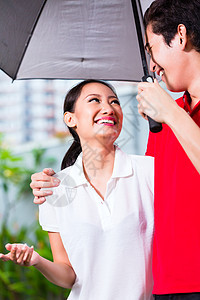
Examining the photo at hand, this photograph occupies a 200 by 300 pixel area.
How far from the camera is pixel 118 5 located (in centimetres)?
141

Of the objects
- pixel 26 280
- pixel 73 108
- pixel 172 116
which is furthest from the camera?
pixel 26 280

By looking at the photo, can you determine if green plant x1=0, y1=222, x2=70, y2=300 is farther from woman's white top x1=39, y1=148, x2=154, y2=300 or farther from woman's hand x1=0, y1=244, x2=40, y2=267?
woman's hand x1=0, y1=244, x2=40, y2=267

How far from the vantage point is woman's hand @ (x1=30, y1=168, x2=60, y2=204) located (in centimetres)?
123

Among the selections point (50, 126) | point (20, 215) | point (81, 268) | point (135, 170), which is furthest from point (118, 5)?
point (50, 126)

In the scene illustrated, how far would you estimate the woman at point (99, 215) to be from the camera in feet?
3.94

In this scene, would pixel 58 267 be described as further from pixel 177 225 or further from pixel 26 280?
pixel 26 280

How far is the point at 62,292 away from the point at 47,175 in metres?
2.36

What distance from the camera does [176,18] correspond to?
3.84 feet

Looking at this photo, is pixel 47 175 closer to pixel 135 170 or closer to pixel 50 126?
pixel 135 170

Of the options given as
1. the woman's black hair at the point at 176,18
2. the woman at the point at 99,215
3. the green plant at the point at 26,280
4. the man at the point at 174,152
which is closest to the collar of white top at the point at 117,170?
the woman at the point at 99,215

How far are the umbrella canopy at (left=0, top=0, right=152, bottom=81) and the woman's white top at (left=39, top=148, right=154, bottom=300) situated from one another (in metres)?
0.46

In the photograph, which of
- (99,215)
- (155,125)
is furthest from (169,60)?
(99,215)

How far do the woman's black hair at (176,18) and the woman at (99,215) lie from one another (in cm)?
32

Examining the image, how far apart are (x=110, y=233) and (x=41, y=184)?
0.27 meters
